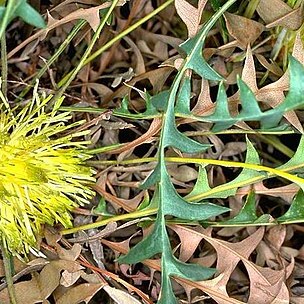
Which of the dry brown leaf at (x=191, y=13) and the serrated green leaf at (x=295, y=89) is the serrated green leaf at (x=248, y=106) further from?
the dry brown leaf at (x=191, y=13)

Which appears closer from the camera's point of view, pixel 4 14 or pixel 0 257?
pixel 4 14

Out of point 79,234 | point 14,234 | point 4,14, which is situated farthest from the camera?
point 79,234

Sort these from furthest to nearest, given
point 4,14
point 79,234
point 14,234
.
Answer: point 79,234, point 14,234, point 4,14

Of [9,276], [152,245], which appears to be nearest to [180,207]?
[152,245]

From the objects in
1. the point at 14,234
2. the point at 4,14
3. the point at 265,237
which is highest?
the point at 4,14

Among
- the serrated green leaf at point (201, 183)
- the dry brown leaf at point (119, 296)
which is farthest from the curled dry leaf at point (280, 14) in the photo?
the dry brown leaf at point (119, 296)

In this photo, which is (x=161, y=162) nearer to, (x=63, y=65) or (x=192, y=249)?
(x=192, y=249)

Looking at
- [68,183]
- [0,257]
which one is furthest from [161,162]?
[0,257]
